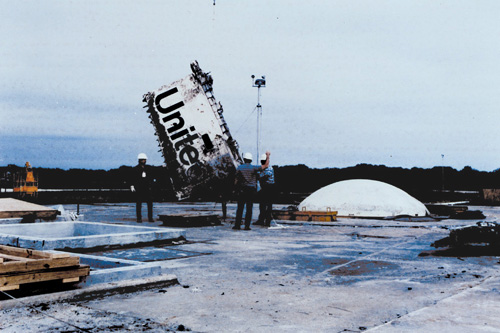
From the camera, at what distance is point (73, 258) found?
19.2 ft

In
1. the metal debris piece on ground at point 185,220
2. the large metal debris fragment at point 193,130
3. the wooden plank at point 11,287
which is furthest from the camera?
the large metal debris fragment at point 193,130

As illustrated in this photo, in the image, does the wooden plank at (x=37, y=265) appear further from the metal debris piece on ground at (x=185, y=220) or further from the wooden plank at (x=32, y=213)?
the metal debris piece on ground at (x=185, y=220)

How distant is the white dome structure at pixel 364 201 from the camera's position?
77.4 ft

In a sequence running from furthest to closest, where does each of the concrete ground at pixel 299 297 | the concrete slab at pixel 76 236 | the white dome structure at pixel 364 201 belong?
the white dome structure at pixel 364 201 → the concrete slab at pixel 76 236 → the concrete ground at pixel 299 297

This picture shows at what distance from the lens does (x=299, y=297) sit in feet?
19.5

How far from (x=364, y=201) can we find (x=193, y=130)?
1420 centimetres

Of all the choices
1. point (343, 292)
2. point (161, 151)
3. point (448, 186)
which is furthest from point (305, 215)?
point (448, 186)

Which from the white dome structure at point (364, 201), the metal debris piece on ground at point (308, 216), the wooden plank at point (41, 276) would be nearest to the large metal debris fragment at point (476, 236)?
the wooden plank at point (41, 276)

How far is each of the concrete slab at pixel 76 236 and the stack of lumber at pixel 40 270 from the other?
3375mm

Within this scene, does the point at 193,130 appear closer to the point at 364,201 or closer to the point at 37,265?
the point at 364,201

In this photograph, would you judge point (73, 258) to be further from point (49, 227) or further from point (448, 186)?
point (448, 186)

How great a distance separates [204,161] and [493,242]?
84.8 ft

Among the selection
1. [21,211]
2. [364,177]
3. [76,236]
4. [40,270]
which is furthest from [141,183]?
[364,177]

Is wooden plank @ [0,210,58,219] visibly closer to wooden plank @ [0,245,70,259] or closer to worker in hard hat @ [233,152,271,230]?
worker in hard hat @ [233,152,271,230]
